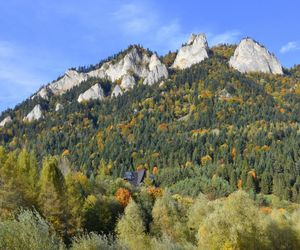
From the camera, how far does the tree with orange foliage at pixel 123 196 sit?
98.6 m

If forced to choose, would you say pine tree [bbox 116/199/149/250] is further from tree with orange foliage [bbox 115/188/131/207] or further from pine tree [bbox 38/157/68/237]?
tree with orange foliage [bbox 115/188/131/207]

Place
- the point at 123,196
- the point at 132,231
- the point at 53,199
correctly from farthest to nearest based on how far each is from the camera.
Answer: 1. the point at 123,196
2. the point at 132,231
3. the point at 53,199

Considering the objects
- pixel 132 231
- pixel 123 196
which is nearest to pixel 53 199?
pixel 132 231

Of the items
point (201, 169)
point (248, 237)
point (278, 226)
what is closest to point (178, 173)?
point (201, 169)

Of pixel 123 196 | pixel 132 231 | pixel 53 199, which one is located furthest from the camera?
pixel 123 196

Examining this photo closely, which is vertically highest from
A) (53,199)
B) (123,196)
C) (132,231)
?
(123,196)

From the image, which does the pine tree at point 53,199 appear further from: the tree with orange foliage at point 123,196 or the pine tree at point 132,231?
the tree with orange foliage at point 123,196

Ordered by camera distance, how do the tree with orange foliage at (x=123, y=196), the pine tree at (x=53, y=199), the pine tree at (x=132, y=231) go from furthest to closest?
the tree with orange foliage at (x=123, y=196)
the pine tree at (x=53, y=199)
the pine tree at (x=132, y=231)

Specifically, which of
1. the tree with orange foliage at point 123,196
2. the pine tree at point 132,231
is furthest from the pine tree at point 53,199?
the tree with orange foliage at point 123,196

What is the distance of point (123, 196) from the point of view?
101938mm

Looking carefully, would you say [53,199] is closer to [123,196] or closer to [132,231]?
[132,231]

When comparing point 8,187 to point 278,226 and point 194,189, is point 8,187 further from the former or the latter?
point 194,189

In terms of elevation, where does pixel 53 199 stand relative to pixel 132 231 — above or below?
above

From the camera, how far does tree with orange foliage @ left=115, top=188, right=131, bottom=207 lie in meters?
98.6
